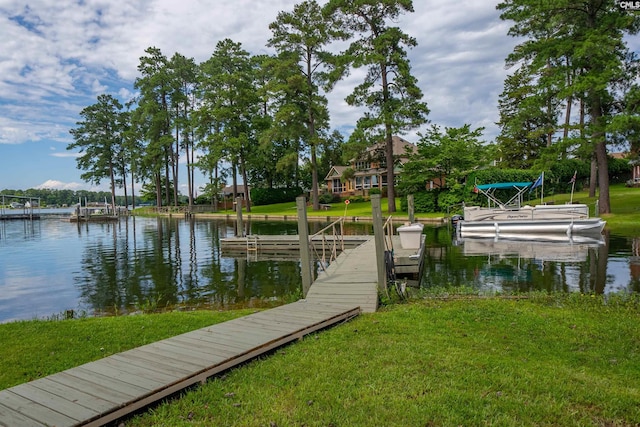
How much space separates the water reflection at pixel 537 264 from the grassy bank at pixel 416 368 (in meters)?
3.16

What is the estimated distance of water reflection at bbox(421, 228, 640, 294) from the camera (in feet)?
32.7

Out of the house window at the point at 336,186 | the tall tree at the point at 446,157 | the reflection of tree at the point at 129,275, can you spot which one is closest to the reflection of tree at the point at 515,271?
the reflection of tree at the point at 129,275

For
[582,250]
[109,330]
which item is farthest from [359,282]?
[582,250]

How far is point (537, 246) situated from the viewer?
53.7 feet

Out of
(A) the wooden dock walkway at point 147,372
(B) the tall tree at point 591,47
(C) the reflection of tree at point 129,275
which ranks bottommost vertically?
(C) the reflection of tree at point 129,275

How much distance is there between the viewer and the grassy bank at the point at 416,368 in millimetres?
3301

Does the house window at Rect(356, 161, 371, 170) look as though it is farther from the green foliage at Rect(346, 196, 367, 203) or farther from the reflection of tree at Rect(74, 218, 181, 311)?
the reflection of tree at Rect(74, 218, 181, 311)

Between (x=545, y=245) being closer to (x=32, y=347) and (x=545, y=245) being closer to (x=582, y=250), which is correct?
(x=582, y=250)

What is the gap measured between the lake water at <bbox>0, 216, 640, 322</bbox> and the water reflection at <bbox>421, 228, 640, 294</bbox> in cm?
2

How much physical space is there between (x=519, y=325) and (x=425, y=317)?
4.26 ft

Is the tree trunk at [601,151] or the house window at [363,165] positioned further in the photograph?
the house window at [363,165]

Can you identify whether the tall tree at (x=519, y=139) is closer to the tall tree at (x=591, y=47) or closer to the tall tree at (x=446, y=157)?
the tall tree at (x=446, y=157)

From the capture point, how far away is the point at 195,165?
4803cm

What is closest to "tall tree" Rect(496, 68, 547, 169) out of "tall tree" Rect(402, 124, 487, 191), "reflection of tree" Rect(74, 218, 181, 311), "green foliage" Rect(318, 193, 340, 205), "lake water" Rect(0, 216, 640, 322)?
"tall tree" Rect(402, 124, 487, 191)
